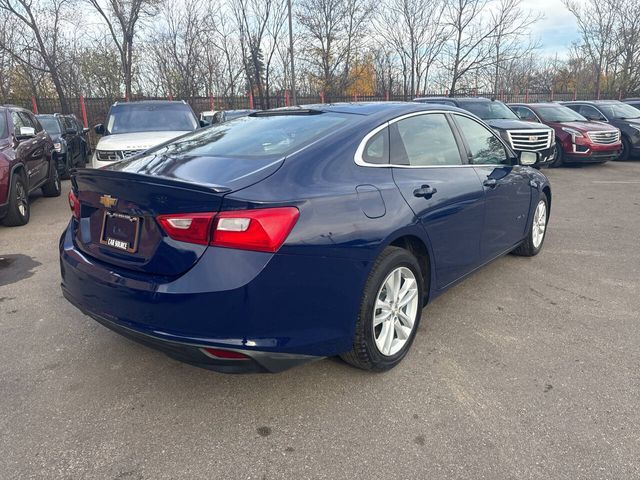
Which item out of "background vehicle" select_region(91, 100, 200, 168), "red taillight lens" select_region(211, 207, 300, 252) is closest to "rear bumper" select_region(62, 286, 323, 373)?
"red taillight lens" select_region(211, 207, 300, 252)

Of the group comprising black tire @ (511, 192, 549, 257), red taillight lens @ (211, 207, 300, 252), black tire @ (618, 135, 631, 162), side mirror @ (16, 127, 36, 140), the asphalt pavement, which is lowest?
the asphalt pavement

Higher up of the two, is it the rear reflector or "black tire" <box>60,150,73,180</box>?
"black tire" <box>60,150,73,180</box>

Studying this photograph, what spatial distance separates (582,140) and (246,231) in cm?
1262

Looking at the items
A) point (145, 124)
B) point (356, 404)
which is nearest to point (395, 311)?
point (356, 404)

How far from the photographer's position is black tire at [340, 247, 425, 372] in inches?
104

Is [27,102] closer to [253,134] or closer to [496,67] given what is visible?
[253,134]

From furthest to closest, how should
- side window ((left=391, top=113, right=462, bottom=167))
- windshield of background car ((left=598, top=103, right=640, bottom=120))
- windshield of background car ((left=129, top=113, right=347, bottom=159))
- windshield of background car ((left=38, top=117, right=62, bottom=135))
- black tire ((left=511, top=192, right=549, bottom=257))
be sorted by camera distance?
windshield of background car ((left=598, top=103, right=640, bottom=120)) < windshield of background car ((left=38, top=117, right=62, bottom=135)) < black tire ((left=511, top=192, right=549, bottom=257)) < side window ((left=391, top=113, right=462, bottom=167)) < windshield of background car ((left=129, top=113, right=347, bottom=159))

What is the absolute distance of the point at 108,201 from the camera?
2.57 metres

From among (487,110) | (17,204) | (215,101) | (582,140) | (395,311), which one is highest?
(215,101)

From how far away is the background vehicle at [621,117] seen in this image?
1371 centimetres

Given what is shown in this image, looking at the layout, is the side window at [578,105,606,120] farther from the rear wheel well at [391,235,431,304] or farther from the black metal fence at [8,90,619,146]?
the rear wheel well at [391,235,431,304]

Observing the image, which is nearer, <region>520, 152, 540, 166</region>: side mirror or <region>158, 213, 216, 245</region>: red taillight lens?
<region>158, 213, 216, 245</region>: red taillight lens

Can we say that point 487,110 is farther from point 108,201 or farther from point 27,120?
point 108,201

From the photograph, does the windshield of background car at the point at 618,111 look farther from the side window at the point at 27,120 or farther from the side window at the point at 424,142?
the side window at the point at 27,120
